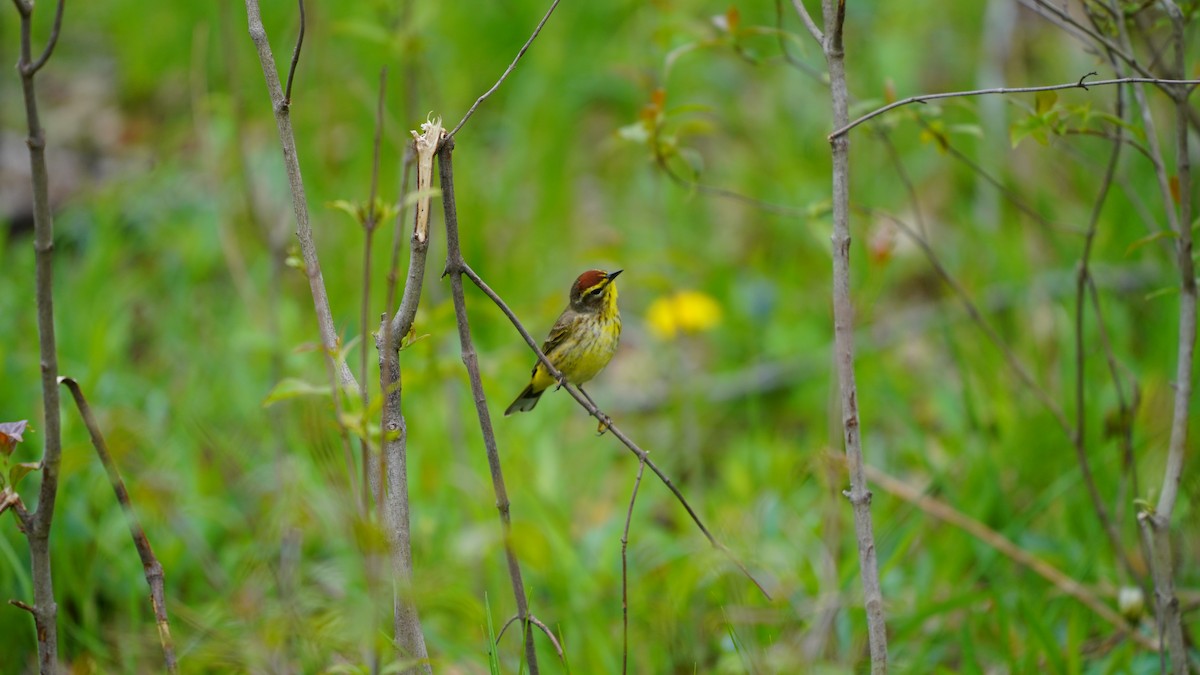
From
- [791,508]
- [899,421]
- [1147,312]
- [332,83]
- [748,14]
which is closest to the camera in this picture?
[791,508]

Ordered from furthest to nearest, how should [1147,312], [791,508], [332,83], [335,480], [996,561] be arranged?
[332,83]
[1147,312]
[791,508]
[996,561]
[335,480]

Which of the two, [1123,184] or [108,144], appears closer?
[1123,184]

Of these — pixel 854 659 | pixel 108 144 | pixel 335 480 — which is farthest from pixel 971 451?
pixel 108 144

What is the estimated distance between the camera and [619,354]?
17.8ft

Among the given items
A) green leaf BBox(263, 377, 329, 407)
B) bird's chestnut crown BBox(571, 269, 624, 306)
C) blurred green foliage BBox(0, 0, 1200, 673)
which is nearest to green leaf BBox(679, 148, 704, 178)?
blurred green foliage BBox(0, 0, 1200, 673)

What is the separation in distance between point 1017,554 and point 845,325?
1.53m

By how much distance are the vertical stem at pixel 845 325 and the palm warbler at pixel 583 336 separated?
1.41 m

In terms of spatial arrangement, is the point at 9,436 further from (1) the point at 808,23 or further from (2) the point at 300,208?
(1) the point at 808,23

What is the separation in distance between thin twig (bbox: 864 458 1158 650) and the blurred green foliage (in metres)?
0.07

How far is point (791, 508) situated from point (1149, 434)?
1361 millimetres

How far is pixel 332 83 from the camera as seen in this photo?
5953 mm

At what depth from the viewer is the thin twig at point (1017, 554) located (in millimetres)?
2750

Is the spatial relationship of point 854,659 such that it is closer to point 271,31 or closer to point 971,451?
point 971,451

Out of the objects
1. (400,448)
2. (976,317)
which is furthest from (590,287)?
(400,448)
